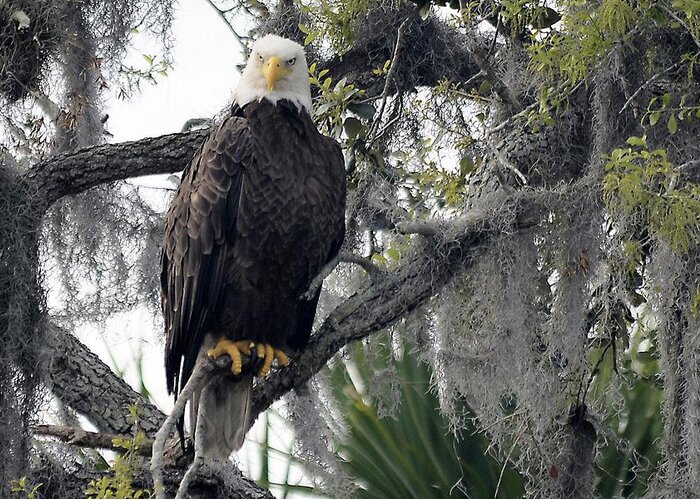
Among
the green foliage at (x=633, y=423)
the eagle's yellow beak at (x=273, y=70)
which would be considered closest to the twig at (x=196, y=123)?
the eagle's yellow beak at (x=273, y=70)

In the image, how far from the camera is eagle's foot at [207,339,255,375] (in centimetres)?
427

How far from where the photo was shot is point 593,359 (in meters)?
5.23

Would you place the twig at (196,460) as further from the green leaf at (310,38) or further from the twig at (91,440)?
the green leaf at (310,38)

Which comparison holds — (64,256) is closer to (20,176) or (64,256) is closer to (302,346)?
(20,176)

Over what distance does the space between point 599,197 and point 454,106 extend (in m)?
1.12

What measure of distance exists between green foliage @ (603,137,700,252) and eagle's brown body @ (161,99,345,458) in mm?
1045

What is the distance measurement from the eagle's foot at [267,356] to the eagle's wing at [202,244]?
0.20 metres

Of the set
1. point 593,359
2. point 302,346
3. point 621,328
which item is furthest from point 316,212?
point 593,359

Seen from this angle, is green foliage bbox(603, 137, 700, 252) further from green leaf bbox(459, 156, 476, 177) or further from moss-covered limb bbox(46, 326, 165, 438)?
moss-covered limb bbox(46, 326, 165, 438)

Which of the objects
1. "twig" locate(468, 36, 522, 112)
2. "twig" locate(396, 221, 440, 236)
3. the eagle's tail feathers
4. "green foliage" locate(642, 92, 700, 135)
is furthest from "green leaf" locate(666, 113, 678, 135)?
the eagle's tail feathers

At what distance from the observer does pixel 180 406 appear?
3354mm

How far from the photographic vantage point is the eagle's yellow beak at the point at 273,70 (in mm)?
4430

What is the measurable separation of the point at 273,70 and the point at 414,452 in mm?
2287

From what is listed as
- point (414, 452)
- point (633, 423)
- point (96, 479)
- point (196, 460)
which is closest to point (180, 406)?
point (196, 460)
